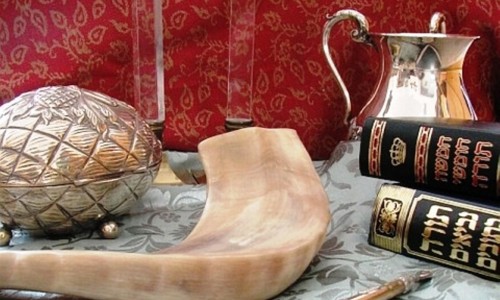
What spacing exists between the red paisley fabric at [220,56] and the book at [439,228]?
0.43m

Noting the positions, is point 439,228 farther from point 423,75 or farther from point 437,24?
point 437,24

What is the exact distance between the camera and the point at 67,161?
599 millimetres

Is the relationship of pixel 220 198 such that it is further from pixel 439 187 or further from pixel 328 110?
pixel 328 110

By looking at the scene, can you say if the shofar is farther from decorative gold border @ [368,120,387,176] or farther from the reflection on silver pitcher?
the reflection on silver pitcher

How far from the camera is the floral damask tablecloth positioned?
1.82ft

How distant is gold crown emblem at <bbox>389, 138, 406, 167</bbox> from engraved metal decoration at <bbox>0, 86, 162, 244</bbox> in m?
0.22

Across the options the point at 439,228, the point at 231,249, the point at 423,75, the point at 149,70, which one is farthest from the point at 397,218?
the point at 149,70

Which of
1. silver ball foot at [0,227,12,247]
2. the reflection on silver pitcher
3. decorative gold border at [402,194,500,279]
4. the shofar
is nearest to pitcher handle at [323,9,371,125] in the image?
the reflection on silver pitcher

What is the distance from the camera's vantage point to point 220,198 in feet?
2.19

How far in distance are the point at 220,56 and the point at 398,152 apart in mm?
430

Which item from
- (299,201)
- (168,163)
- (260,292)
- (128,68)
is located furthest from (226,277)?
(128,68)

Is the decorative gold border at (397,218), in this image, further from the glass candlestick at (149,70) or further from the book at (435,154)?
the glass candlestick at (149,70)

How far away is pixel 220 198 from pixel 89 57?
1.29 ft

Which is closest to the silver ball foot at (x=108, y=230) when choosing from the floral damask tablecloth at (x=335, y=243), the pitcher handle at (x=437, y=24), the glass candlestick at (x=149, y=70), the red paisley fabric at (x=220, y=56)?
the floral damask tablecloth at (x=335, y=243)
